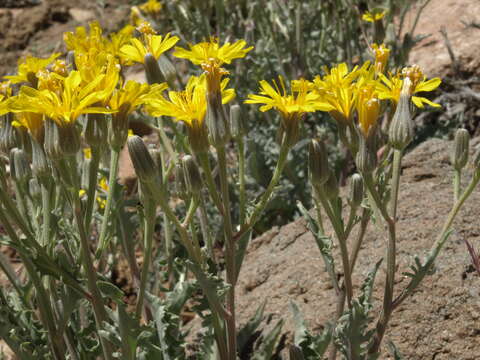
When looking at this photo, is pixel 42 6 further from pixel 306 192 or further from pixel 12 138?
pixel 12 138

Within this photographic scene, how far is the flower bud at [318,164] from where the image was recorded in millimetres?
1772

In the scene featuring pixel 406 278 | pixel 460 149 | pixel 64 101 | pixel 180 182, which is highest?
pixel 64 101

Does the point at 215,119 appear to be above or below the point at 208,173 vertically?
above

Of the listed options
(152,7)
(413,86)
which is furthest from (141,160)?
(152,7)

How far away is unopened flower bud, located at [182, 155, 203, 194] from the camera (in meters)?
1.76

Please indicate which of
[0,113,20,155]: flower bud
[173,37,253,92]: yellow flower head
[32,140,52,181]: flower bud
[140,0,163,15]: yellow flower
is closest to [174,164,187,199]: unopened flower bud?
[173,37,253,92]: yellow flower head

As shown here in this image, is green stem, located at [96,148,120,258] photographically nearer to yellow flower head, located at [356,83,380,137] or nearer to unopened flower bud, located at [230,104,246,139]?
unopened flower bud, located at [230,104,246,139]

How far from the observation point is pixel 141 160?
5.37 ft

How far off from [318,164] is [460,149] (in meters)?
0.49

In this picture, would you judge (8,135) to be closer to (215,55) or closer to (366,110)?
(215,55)

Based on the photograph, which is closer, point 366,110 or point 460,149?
point 366,110

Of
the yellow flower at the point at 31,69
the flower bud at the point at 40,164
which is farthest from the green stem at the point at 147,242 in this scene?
the yellow flower at the point at 31,69

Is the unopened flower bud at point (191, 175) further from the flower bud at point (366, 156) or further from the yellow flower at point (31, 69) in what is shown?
the yellow flower at point (31, 69)

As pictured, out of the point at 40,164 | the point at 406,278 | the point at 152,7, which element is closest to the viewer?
the point at 40,164
